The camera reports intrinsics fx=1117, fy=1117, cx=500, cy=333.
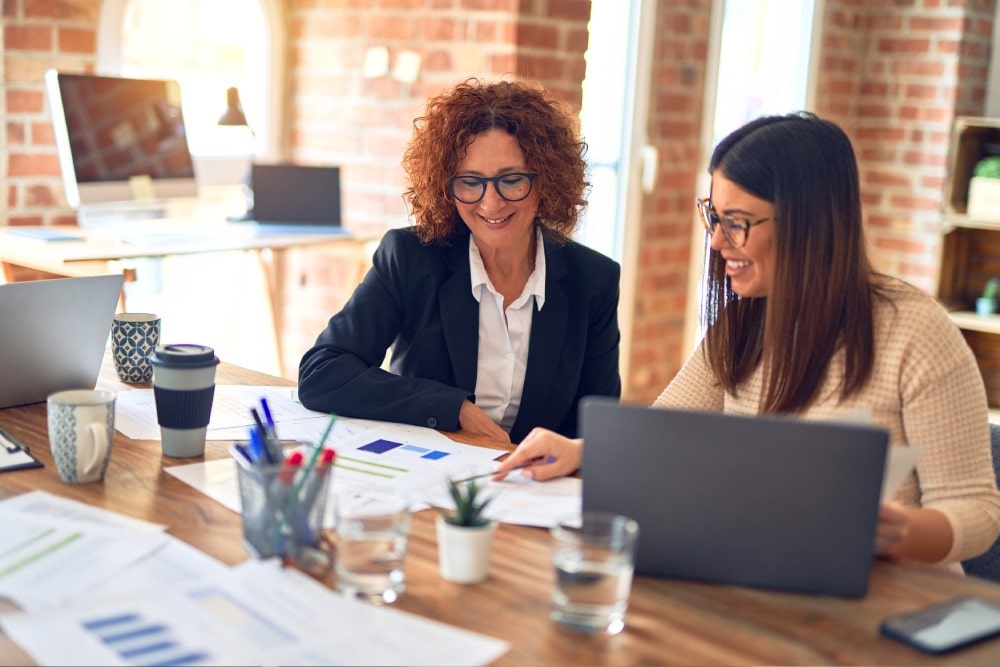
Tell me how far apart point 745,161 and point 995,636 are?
2.39 feet

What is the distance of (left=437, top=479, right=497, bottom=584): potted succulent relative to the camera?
1.16 metres

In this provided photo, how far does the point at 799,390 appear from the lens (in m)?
1.56

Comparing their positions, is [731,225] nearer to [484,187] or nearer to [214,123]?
[484,187]

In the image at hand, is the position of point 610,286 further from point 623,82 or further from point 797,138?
point 623,82

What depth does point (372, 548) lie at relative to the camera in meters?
1.13

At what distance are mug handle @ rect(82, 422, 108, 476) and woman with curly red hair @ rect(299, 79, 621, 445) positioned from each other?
0.64m

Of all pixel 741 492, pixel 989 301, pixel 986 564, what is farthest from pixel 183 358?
A: pixel 989 301

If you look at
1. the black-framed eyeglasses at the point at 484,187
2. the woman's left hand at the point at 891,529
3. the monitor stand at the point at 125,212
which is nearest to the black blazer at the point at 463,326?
the black-framed eyeglasses at the point at 484,187

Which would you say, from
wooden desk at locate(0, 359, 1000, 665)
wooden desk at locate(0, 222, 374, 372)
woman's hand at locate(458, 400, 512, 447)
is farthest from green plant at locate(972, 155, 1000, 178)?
wooden desk at locate(0, 359, 1000, 665)

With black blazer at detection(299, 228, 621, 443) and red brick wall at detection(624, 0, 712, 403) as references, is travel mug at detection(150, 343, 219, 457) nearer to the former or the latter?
black blazer at detection(299, 228, 621, 443)

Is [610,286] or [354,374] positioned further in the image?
[610,286]

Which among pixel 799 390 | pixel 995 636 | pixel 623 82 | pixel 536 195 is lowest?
pixel 995 636

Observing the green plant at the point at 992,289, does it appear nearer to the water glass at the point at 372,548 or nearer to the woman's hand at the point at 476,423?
the woman's hand at the point at 476,423

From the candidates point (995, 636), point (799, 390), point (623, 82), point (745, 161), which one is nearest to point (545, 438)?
point (799, 390)
